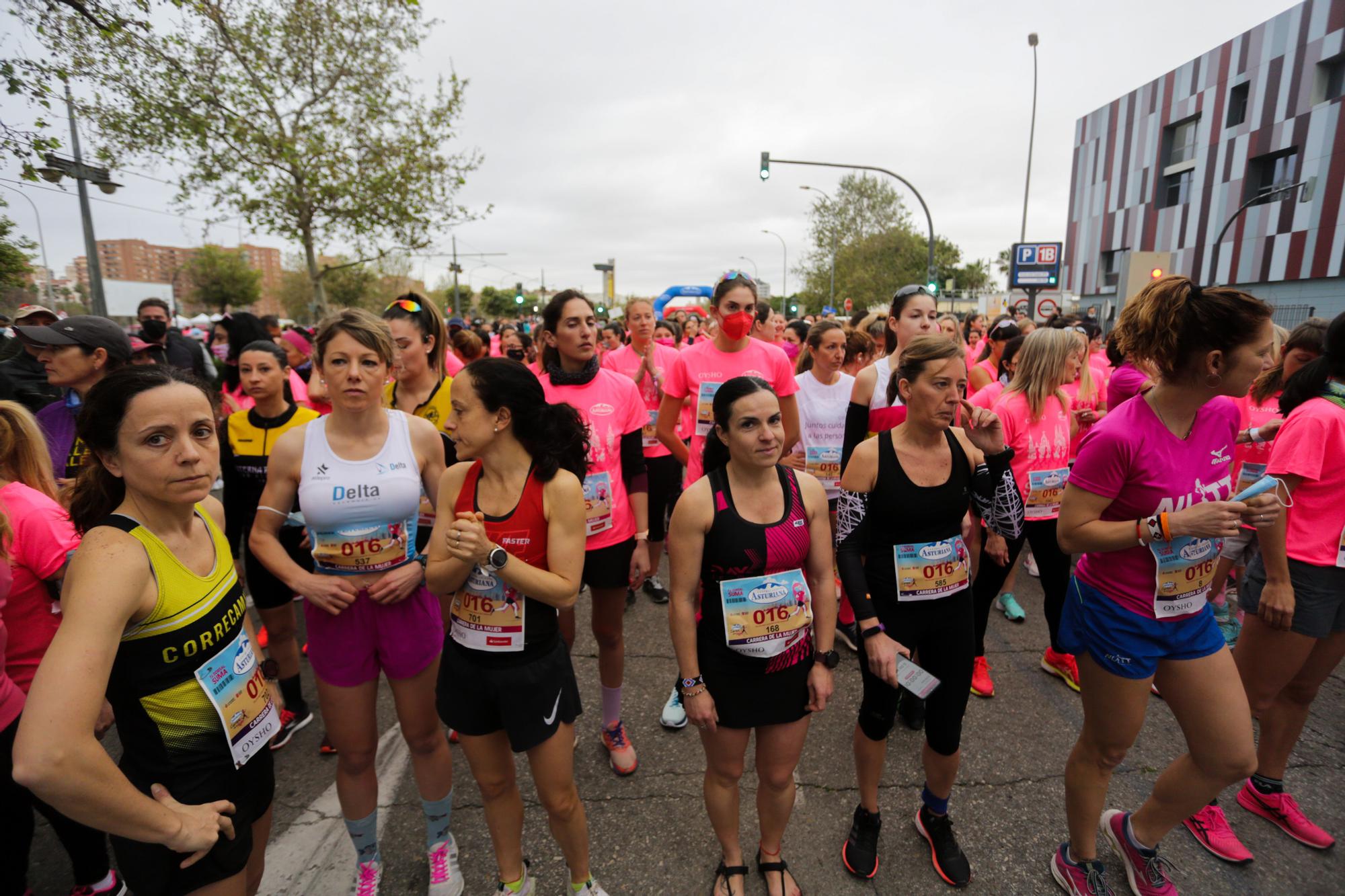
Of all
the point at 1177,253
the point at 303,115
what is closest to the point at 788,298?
the point at 1177,253

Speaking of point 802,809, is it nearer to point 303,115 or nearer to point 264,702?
point 264,702

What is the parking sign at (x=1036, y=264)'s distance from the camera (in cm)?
1844

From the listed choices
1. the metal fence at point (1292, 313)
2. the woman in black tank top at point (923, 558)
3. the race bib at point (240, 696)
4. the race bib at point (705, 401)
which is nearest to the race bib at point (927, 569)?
the woman in black tank top at point (923, 558)

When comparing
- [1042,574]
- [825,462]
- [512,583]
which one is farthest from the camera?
[825,462]

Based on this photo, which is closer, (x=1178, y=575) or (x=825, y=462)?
(x=1178, y=575)

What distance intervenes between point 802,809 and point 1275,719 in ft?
7.17

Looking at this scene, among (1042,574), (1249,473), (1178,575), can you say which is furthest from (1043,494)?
(1249,473)

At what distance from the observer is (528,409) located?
2.12 meters

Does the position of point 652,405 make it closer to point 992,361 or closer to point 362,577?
point 992,361

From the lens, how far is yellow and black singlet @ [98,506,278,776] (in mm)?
1546

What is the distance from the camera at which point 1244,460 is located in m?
4.38

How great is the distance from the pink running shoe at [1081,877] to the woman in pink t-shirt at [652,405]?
2848mm

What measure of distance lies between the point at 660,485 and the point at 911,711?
2.38 metres

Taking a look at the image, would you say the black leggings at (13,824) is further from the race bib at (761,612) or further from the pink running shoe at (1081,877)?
the pink running shoe at (1081,877)
